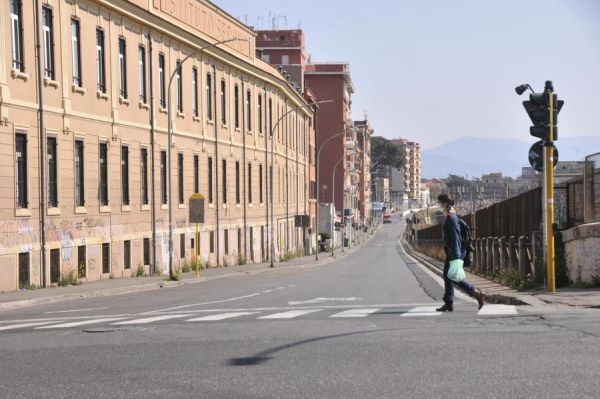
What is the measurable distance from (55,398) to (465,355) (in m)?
4.03

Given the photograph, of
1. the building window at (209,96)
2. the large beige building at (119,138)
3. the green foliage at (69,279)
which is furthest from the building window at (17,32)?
the building window at (209,96)

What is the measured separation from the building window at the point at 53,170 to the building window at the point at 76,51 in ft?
9.41

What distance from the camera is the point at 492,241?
27641 millimetres

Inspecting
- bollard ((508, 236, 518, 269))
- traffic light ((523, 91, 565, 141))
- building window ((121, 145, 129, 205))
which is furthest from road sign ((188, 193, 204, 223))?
traffic light ((523, 91, 565, 141))

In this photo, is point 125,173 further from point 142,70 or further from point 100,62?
point 142,70

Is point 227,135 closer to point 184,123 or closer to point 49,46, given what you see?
point 184,123

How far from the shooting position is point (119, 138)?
112 ft

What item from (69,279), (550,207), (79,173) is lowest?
Result: (69,279)

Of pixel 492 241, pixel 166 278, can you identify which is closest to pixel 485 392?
pixel 492 241

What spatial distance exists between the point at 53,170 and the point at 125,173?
6.49 metres

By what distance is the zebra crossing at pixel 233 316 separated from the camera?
13523mm

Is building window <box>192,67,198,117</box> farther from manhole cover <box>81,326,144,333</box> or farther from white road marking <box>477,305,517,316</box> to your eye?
manhole cover <box>81,326,144,333</box>

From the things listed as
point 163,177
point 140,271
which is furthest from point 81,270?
point 163,177

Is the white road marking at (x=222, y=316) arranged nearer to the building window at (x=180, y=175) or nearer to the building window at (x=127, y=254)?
the building window at (x=127, y=254)
